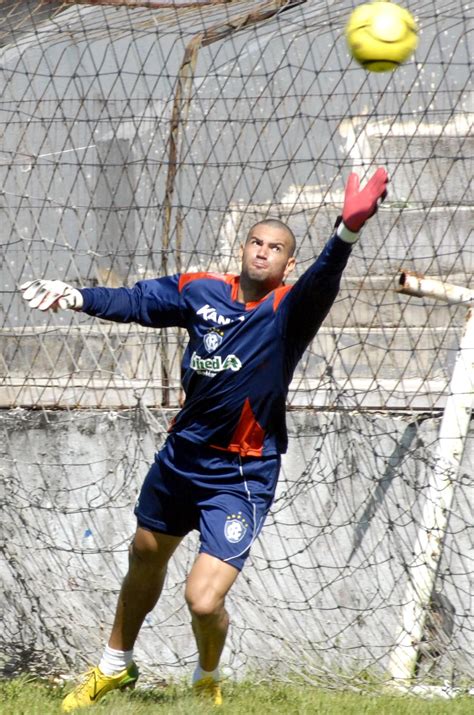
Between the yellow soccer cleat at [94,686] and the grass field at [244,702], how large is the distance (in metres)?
0.04

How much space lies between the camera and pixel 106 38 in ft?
20.9

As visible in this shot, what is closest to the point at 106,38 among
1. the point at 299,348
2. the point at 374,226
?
the point at 374,226

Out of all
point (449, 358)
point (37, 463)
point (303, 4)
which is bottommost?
point (37, 463)

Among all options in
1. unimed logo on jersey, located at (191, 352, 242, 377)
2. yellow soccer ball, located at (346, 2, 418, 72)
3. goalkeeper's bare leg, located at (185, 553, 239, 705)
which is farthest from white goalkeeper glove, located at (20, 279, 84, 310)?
yellow soccer ball, located at (346, 2, 418, 72)

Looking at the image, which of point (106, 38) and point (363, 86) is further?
point (106, 38)

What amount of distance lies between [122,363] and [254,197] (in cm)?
124

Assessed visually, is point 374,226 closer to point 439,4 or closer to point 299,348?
point 439,4

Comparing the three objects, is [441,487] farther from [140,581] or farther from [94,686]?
[94,686]

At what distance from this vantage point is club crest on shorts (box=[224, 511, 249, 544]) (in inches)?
178

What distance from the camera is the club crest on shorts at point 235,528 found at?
4.52 m

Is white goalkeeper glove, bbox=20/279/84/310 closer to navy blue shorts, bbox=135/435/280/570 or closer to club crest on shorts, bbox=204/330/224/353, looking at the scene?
club crest on shorts, bbox=204/330/224/353

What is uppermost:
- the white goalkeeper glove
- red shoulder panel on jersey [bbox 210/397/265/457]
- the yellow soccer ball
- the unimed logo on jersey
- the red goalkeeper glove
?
the yellow soccer ball

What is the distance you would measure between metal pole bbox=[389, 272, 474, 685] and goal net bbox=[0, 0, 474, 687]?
0.08 metres

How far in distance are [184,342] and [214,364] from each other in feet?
5.61
